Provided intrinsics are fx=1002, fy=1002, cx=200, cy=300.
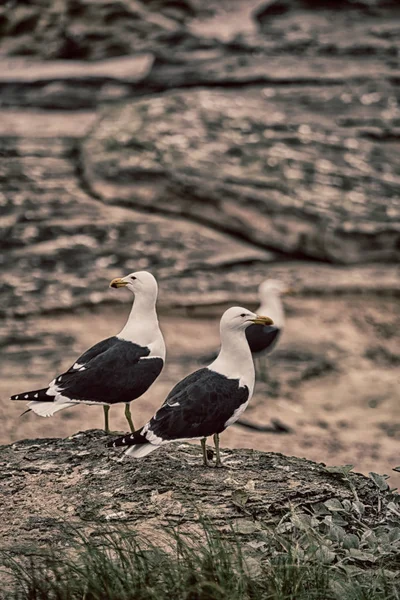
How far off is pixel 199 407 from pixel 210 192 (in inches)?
349

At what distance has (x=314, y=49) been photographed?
15023 mm

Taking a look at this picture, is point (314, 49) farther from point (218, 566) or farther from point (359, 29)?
point (218, 566)

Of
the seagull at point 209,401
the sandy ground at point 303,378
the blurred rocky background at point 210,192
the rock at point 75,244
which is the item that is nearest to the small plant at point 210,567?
the seagull at point 209,401

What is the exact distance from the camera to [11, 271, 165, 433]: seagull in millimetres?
4340

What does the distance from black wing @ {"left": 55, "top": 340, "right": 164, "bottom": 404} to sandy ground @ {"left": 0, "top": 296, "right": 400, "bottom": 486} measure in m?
3.87

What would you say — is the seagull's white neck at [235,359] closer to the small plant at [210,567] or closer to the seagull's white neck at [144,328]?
the seagull's white neck at [144,328]

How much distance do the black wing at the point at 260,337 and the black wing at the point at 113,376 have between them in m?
4.63

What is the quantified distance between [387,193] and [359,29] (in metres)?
3.47

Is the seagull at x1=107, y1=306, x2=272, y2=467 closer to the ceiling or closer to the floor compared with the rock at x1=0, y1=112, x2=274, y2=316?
closer to the ceiling

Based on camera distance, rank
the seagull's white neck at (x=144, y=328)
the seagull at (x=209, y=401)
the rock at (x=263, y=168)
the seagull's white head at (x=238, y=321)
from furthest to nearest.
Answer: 1. the rock at (x=263, y=168)
2. the seagull's white neck at (x=144, y=328)
3. the seagull's white head at (x=238, y=321)
4. the seagull at (x=209, y=401)

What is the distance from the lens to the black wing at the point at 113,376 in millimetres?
4352

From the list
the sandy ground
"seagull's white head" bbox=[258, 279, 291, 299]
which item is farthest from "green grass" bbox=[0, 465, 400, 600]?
"seagull's white head" bbox=[258, 279, 291, 299]

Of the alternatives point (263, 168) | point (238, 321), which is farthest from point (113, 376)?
point (263, 168)

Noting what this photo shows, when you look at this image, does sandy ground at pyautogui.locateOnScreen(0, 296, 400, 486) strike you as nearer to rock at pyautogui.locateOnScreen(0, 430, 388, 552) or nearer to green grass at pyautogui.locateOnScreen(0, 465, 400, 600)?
rock at pyautogui.locateOnScreen(0, 430, 388, 552)
